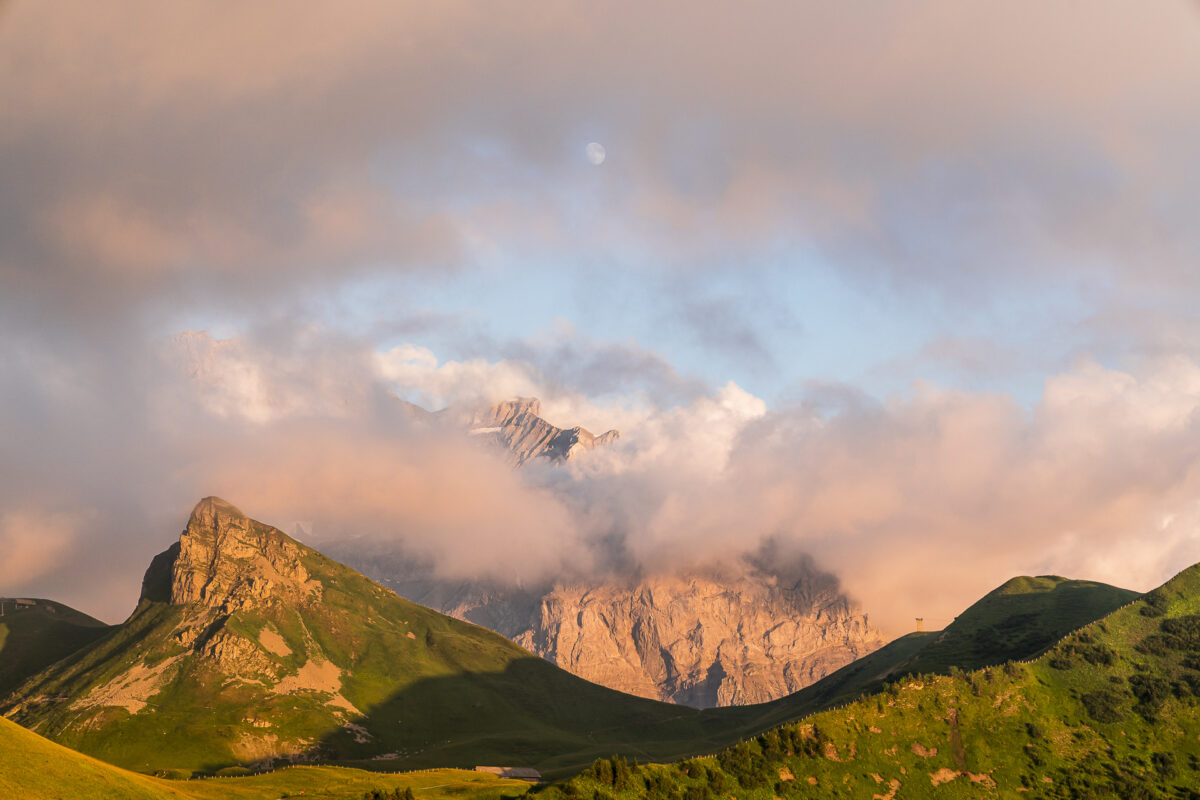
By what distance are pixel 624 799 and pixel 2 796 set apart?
437 feet

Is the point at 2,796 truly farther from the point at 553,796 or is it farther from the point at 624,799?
the point at 624,799

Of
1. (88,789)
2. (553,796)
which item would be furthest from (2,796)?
(553,796)

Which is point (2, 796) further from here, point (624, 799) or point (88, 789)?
point (624, 799)

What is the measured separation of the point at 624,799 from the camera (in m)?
200

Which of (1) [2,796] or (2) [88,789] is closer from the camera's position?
(1) [2,796]

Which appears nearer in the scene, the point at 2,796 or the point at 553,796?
the point at 2,796

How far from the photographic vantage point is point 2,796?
174 metres

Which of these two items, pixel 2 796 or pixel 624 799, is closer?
pixel 2 796

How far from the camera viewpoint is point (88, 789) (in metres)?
193

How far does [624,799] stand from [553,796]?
18114mm

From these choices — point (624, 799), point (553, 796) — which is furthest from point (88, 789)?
point (624, 799)

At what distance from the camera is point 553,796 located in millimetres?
193500

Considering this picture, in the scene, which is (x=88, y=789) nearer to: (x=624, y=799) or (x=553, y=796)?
(x=553, y=796)

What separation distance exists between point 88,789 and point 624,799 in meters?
124
